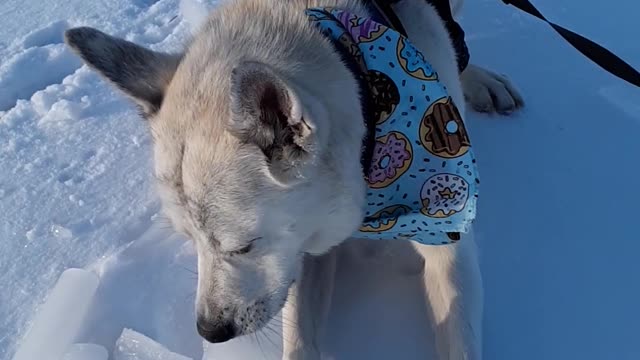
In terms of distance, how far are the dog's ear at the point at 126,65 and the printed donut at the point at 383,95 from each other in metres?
0.49

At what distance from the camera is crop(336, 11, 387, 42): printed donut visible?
190 cm

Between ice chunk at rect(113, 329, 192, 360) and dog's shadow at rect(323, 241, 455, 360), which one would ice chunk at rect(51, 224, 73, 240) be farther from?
dog's shadow at rect(323, 241, 455, 360)

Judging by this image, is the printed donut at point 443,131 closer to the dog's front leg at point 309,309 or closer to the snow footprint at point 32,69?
the dog's front leg at point 309,309

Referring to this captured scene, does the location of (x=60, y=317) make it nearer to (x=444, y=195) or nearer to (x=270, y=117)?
(x=270, y=117)

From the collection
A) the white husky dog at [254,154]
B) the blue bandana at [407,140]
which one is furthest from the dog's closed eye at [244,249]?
the blue bandana at [407,140]

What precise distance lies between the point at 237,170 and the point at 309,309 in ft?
1.99

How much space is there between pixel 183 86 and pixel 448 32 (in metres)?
0.89

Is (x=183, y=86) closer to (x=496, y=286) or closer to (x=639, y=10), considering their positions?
(x=496, y=286)

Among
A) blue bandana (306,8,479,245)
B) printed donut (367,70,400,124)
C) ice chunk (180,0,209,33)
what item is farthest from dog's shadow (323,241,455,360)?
ice chunk (180,0,209,33)

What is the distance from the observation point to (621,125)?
103 inches

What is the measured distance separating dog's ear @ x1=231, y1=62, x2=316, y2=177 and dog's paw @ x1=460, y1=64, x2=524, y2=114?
1.25m

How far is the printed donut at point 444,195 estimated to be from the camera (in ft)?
6.45

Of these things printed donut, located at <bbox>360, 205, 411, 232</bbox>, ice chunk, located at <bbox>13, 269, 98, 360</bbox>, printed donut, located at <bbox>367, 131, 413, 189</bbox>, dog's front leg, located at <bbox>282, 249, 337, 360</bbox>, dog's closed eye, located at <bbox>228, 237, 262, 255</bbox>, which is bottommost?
ice chunk, located at <bbox>13, 269, 98, 360</bbox>

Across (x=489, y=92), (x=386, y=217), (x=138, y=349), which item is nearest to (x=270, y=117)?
(x=386, y=217)
